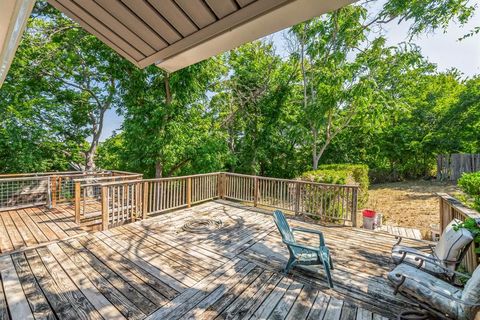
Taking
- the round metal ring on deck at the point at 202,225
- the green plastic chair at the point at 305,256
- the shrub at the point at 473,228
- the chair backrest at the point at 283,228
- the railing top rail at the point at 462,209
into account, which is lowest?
the round metal ring on deck at the point at 202,225

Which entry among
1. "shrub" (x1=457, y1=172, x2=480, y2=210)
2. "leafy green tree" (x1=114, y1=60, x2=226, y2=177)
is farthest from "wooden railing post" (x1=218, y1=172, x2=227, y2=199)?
"shrub" (x1=457, y1=172, x2=480, y2=210)

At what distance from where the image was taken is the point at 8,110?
7816mm

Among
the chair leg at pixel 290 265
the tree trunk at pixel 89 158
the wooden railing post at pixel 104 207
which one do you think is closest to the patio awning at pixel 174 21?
the chair leg at pixel 290 265

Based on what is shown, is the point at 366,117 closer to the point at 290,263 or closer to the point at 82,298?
the point at 290,263

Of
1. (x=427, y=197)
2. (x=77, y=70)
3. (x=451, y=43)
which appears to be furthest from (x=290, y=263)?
(x=77, y=70)

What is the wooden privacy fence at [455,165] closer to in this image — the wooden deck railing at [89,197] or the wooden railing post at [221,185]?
the wooden railing post at [221,185]

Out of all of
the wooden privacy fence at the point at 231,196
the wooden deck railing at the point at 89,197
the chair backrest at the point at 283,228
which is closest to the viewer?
the chair backrest at the point at 283,228

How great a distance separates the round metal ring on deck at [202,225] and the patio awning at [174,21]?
3.71 metres

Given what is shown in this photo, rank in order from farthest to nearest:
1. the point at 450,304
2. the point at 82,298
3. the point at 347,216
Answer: the point at 347,216 < the point at 82,298 < the point at 450,304

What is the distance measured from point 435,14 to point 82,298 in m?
11.9

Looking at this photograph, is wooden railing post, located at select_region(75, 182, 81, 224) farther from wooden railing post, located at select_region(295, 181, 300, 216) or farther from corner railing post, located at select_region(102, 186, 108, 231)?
wooden railing post, located at select_region(295, 181, 300, 216)

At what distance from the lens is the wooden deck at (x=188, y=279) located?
2441 mm

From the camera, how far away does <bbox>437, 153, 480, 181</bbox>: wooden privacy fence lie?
11.1 metres

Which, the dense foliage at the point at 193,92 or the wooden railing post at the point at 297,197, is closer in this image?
the wooden railing post at the point at 297,197
